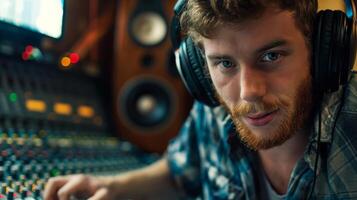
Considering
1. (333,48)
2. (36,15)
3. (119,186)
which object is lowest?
(119,186)

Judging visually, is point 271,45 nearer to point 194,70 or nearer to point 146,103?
point 194,70

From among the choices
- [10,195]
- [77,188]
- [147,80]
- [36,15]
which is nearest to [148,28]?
[147,80]

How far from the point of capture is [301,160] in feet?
2.78

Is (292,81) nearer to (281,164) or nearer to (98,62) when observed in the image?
(281,164)

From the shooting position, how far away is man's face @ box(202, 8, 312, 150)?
737 millimetres

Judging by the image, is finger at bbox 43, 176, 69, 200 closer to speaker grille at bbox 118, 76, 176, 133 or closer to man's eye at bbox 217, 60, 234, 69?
man's eye at bbox 217, 60, 234, 69

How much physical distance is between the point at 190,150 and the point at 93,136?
0.46 m

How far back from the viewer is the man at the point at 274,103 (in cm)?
74

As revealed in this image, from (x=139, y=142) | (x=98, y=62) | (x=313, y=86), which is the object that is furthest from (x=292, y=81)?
(x=98, y=62)

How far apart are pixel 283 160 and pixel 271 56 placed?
30cm

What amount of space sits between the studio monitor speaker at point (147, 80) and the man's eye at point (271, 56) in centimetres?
94

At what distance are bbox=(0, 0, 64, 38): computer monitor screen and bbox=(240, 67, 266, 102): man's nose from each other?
725 millimetres

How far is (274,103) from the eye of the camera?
0.75 metres

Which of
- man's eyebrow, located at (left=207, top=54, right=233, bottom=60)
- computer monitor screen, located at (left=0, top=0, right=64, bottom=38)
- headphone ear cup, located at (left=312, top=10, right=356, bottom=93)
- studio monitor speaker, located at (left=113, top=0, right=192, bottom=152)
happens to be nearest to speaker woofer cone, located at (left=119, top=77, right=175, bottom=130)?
studio monitor speaker, located at (left=113, top=0, right=192, bottom=152)
